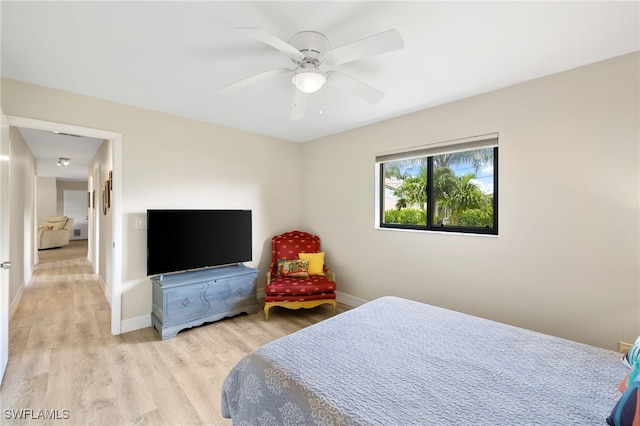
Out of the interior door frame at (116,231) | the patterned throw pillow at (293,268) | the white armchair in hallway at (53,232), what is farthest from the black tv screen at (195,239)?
the white armchair in hallway at (53,232)

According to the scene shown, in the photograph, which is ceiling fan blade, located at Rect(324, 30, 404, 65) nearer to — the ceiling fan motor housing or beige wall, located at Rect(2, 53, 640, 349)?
the ceiling fan motor housing

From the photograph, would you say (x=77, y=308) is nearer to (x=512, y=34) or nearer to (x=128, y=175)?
(x=128, y=175)

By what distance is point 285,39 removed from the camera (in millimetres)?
1813

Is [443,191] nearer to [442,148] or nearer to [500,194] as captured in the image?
[442,148]

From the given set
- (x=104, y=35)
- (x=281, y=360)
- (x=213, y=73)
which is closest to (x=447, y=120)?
(x=213, y=73)

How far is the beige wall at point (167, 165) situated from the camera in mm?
2637

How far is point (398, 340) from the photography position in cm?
162

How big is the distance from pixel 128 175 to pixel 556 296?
A: 414cm

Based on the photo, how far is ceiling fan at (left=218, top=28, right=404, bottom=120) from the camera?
143 centimetres

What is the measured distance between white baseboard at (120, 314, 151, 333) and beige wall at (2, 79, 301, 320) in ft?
0.14

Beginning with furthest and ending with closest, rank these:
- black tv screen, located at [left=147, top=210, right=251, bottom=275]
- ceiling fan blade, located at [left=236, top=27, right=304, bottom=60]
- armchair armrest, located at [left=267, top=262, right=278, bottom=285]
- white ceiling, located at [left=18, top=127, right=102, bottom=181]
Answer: white ceiling, located at [left=18, top=127, right=102, bottom=181], armchair armrest, located at [left=267, top=262, right=278, bottom=285], black tv screen, located at [left=147, top=210, right=251, bottom=275], ceiling fan blade, located at [left=236, top=27, right=304, bottom=60]

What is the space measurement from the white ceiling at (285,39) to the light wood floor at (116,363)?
239 cm

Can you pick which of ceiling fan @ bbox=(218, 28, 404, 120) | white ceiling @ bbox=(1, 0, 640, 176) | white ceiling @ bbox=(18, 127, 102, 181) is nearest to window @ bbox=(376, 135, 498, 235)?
white ceiling @ bbox=(1, 0, 640, 176)

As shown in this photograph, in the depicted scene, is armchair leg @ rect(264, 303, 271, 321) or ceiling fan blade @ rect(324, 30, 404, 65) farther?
armchair leg @ rect(264, 303, 271, 321)
